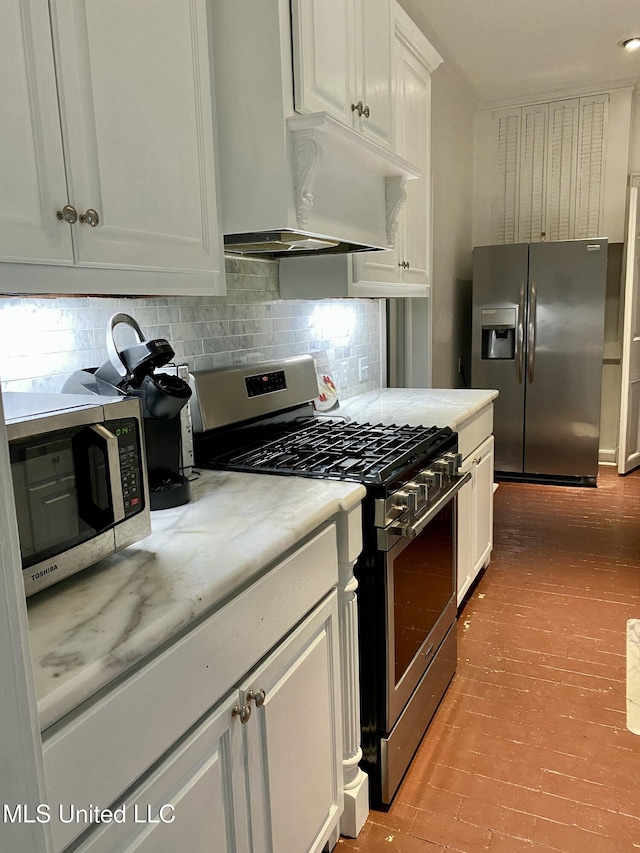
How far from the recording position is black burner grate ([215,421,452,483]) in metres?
1.79

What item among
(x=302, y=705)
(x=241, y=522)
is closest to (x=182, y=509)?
(x=241, y=522)

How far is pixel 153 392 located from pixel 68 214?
0.45m

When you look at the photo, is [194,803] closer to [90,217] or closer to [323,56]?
[90,217]

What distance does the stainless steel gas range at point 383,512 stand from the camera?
1.76 meters

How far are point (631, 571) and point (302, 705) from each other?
2549 millimetres

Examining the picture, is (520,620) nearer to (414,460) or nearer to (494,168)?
(414,460)

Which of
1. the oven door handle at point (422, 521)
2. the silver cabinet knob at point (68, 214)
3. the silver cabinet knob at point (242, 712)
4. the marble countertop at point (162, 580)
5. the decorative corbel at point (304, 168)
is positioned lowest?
the silver cabinet knob at point (242, 712)

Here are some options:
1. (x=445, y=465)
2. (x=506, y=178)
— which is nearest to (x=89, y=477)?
(x=445, y=465)

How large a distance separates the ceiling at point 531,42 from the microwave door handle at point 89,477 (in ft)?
10.6

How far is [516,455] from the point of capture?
5.10 metres

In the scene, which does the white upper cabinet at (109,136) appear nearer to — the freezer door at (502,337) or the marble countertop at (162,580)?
the marble countertop at (162,580)

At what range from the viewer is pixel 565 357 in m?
4.87

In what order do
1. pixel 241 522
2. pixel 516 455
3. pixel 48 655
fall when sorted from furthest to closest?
1. pixel 516 455
2. pixel 241 522
3. pixel 48 655

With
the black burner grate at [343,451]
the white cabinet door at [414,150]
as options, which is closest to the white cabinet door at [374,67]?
the white cabinet door at [414,150]
